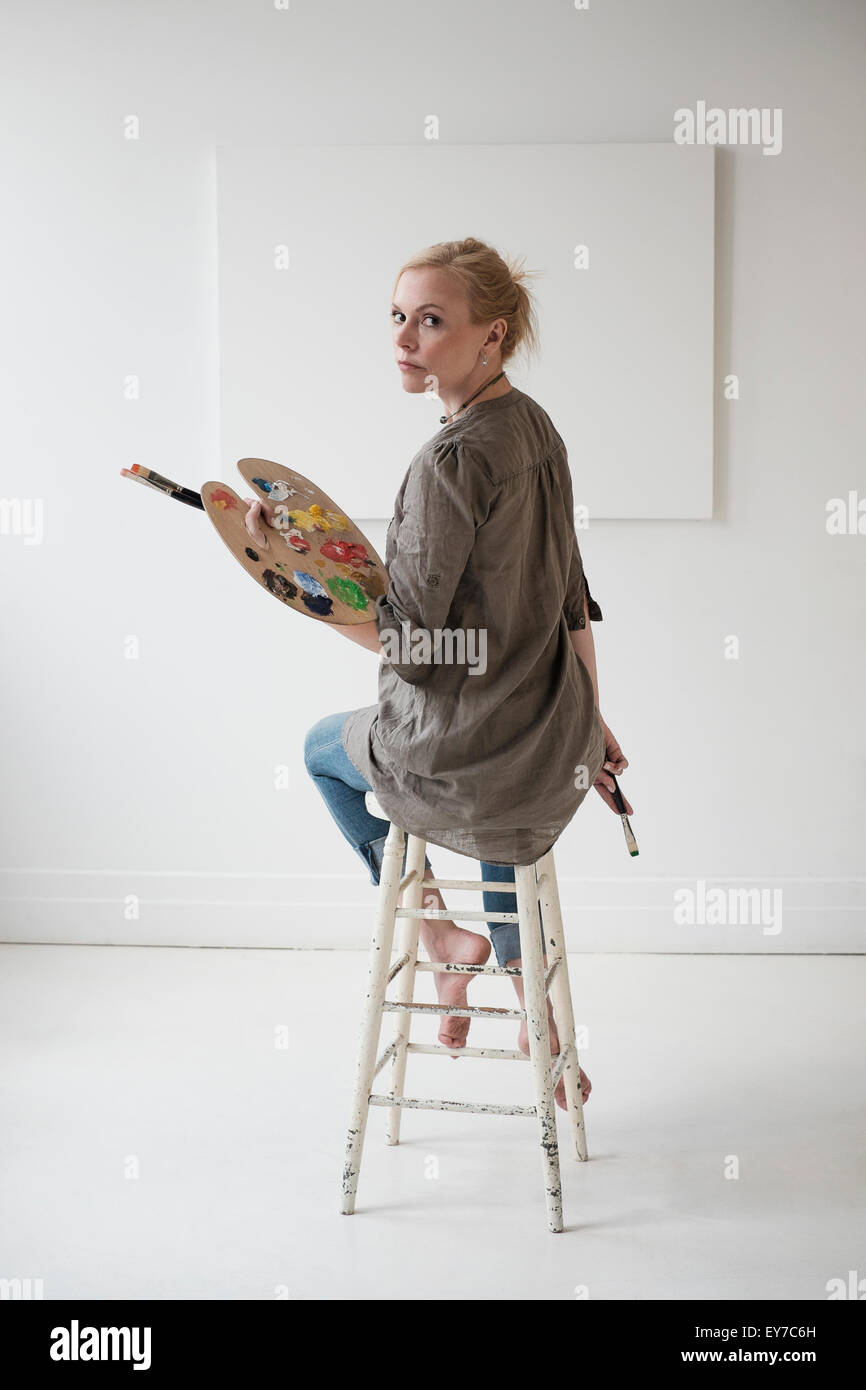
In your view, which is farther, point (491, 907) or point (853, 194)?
point (853, 194)

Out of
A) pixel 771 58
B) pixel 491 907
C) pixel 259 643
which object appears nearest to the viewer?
pixel 491 907

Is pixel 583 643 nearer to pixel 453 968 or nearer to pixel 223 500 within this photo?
pixel 453 968

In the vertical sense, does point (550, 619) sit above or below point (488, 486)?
below

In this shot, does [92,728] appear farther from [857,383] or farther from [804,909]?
[857,383]

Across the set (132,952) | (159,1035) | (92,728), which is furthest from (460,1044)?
(92,728)

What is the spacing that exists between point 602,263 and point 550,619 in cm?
161

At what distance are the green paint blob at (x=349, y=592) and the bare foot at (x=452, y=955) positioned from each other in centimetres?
50

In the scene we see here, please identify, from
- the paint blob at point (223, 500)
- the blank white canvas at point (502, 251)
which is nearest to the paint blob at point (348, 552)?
the paint blob at point (223, 500)

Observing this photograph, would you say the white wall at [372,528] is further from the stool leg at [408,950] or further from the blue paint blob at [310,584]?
the blue paint blob at [310,584]

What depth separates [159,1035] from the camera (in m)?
2.63

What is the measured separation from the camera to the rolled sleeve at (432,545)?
1663 millimetres

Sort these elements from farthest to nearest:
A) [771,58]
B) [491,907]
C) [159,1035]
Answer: [771,58] < [159,1035] < [491,907]

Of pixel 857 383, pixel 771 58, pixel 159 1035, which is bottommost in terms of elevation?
pixel 159 1035

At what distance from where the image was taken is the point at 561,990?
6.68 feet
